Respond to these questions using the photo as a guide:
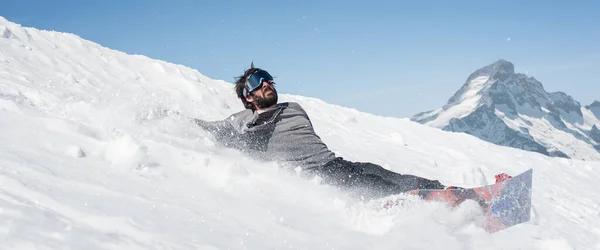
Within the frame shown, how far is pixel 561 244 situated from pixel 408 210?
169 centimetres

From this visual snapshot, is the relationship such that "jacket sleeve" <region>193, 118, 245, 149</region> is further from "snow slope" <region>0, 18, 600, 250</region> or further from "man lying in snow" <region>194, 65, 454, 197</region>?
"snow slope" <region>0, 18, 600, 250</region>

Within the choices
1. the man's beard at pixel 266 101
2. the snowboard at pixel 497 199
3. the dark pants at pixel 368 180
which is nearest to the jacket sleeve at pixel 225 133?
the man's beard at pixel 266 101

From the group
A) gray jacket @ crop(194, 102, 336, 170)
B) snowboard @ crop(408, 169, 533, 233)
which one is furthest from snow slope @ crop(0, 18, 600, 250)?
gray jacket @ crop(194, 102, 336, 170)

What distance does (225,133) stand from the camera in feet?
17.6

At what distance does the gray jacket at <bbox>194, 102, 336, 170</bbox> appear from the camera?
4.97 meters

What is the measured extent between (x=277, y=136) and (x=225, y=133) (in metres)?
0.67

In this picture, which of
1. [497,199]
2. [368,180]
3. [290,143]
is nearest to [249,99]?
[290,143]

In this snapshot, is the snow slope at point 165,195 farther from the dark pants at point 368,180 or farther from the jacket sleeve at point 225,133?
the dark pants at point 368,180

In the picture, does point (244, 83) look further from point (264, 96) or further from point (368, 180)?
point (368, 180)

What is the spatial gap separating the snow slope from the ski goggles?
2.55ft

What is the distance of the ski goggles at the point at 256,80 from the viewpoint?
18.5 ft

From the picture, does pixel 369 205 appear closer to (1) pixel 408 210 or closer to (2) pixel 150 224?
(1) pixel 408 210

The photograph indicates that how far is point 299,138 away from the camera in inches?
199

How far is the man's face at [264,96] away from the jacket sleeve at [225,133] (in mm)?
450
